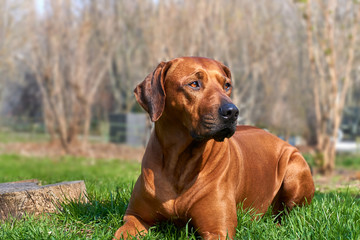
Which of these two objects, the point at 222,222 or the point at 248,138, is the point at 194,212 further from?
the point at 248,138

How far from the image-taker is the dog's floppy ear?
316cm

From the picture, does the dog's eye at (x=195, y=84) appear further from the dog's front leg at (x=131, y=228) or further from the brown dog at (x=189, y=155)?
the dog's front leg at (x=131, y=228)

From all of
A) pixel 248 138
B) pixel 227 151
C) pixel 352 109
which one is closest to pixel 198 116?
pixel 227 151

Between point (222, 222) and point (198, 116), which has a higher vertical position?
point (198, 116)

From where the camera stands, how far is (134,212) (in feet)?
11.0

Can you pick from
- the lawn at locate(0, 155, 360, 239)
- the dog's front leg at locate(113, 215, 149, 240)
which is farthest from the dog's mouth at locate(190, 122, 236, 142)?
the dog's front leg at locate(113, 215, 149, 240)

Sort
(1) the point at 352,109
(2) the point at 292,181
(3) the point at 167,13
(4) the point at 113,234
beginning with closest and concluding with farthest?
(4) the point at 113,234
(2) the point at 292,181
(3) the point at 167,13
(1) the point at 352,109

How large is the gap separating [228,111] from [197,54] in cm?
1130

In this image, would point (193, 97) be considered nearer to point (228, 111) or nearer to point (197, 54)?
point (228, 111)

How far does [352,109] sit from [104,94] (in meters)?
16.9

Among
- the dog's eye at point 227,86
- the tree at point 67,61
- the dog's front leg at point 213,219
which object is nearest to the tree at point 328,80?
the dog's eye at point 227,86

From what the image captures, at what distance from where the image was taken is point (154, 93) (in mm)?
3213

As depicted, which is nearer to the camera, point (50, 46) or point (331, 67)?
point (331, 67)

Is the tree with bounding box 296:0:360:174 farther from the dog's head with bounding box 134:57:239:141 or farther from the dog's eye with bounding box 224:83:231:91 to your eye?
the dog's head with bounding box 134:57:239:141
